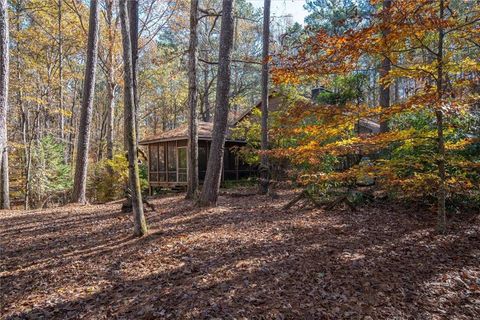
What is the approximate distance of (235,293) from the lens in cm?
336

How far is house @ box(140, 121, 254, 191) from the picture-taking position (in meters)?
15.5

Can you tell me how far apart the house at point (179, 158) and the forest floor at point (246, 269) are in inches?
352

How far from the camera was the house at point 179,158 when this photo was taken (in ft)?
51.0

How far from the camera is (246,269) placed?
3.96 meters

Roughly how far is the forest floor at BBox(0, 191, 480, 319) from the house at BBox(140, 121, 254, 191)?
8.94m

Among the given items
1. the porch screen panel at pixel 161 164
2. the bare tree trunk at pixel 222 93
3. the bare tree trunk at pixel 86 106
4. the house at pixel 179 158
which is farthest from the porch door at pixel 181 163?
the bare tree trunk at pixel 222 93

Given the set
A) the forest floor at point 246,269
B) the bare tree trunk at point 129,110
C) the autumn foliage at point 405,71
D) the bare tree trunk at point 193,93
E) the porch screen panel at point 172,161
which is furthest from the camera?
the porch screen panel at point 172,161

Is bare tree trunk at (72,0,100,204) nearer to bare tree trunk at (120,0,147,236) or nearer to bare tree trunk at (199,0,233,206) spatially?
bare tree trunk at (199,0,233,206)

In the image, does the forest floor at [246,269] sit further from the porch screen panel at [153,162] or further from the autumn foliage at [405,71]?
the porch screen panel at [153,162]

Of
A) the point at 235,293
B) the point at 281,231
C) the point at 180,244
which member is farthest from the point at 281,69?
the point at 235,293

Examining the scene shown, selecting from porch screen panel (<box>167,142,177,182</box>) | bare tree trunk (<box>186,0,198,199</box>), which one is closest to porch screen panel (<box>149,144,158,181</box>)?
porch screen panel (<box>167,142,177,182</box>)

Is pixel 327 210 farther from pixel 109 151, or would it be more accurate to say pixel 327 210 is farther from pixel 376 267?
pixel 109 151

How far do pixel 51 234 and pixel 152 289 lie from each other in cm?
371

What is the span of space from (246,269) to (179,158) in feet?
40.6
